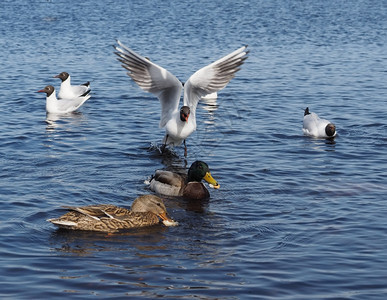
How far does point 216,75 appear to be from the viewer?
1602cm

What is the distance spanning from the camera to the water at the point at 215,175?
897 cm

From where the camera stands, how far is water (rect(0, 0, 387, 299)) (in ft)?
29.4

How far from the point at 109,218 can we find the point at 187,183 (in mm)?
2975

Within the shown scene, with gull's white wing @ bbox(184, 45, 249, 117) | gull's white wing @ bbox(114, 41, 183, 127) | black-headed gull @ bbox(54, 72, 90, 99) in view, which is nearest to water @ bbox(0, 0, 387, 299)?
black-headed gull @ bbox(54, 72, 90, 99)

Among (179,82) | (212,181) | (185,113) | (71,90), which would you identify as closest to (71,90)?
(71,90)

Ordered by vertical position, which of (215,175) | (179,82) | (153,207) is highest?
(179,82)

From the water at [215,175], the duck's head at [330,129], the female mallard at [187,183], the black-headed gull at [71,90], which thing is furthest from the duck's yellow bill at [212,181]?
the black-headed gull at [71,90]

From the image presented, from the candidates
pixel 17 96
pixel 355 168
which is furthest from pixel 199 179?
pixel 17 96

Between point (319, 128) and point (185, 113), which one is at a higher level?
point (185, 113)

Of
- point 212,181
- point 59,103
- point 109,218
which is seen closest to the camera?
point 109,218

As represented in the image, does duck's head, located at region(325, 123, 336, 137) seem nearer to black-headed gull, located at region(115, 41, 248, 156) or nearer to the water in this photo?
the water

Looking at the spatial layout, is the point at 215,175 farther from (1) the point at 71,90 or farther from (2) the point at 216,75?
(1) the point at 71,90

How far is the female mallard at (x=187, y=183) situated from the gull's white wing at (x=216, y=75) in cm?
306

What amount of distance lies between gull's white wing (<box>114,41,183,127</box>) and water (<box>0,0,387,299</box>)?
4.25 feet
